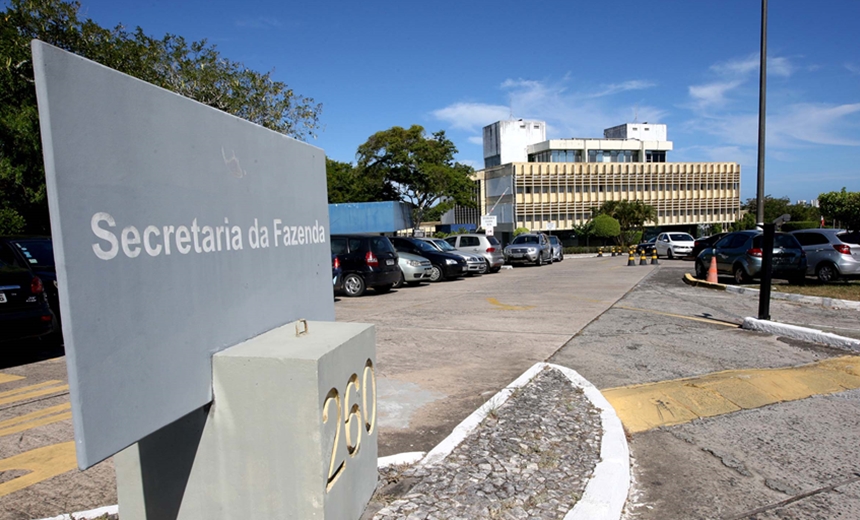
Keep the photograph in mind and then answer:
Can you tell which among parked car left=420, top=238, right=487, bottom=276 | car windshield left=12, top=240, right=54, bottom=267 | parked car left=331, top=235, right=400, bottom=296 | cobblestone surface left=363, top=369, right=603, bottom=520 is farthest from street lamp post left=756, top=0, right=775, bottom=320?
car windshield left=12, top=240, right=54, bottom=267

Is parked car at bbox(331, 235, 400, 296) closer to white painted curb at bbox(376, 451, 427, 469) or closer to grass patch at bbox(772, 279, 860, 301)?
grass patch at bbox(772, 279, 860, 301)

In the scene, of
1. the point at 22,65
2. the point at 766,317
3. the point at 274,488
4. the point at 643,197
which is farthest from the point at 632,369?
the point at 643,197

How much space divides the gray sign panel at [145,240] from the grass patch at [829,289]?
13.8 metres

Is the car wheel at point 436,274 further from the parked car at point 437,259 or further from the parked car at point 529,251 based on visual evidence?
the parked car at point 529,251

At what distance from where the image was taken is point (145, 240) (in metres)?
2.32

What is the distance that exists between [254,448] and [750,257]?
660 inches

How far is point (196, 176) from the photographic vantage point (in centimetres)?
266

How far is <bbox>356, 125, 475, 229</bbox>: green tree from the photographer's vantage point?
43219 mm

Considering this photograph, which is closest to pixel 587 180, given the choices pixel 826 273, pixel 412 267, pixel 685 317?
pixel 826 273

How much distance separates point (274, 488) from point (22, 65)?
65.6 ft

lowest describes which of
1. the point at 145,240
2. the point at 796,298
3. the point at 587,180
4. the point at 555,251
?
the point at 555,251

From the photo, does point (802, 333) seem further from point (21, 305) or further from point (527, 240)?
point (527, 240)

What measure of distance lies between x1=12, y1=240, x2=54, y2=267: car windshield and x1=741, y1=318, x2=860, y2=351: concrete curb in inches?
452

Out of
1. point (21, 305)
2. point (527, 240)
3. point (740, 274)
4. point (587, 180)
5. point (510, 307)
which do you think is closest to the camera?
point (21, 305)
